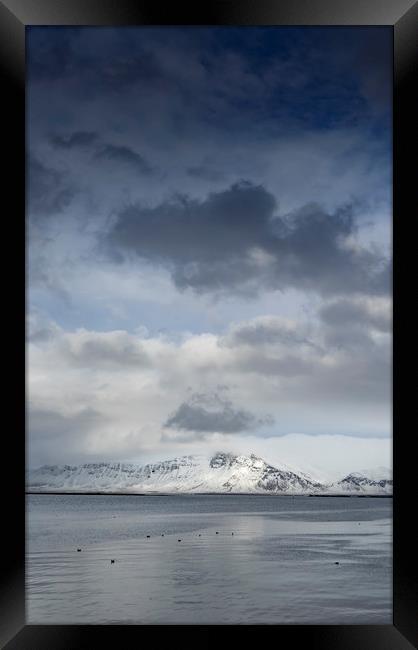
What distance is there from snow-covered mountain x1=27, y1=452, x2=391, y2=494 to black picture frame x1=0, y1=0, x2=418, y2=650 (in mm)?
64120

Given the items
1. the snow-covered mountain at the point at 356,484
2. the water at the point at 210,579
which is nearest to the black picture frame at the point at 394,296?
the water at the point at 210,579

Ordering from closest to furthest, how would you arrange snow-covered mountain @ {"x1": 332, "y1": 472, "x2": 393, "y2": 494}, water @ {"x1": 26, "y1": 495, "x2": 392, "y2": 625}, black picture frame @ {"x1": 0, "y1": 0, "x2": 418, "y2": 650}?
1. black picture frame @ {"x1": 0, "y1": 0, "x2": 418, "y2": 650}
2. water @ {"x1": 26, "y1": 495, "x2": 392, "y2": 625}
3. snow-covered mountain @ {"x1": 332, "y1": 472, "x2": 393, "y2": 494}

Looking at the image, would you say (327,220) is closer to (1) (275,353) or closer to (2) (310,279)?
(2) (310,279)

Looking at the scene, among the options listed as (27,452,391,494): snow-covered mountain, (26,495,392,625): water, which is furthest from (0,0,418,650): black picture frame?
(27,452,391,494): snow-covered mountain

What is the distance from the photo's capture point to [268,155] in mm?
40875

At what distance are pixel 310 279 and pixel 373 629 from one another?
44.8m

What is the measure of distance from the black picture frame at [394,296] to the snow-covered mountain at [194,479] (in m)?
64.1

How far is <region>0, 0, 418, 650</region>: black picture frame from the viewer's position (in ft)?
6.61

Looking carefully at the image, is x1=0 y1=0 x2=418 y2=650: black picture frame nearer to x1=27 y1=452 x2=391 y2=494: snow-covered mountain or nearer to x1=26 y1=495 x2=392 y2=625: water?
Result: x1=26 y1=495 x2=392 y2=625: water

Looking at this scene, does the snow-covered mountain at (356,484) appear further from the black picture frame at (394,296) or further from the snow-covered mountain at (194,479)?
the black picture frame at (394,296)

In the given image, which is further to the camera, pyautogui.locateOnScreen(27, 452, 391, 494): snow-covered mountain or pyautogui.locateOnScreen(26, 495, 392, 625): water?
pyautogui.locateOnScreen(27, 452, 391, 494): snow-covered mountain

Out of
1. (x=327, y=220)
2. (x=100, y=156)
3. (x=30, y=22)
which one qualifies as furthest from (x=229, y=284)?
(x=30, y=22)

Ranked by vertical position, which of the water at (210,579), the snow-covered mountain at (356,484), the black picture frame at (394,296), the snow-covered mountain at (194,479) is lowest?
the snow-covered mountain at (194,479)

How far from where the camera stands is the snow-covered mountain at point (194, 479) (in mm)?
70688
